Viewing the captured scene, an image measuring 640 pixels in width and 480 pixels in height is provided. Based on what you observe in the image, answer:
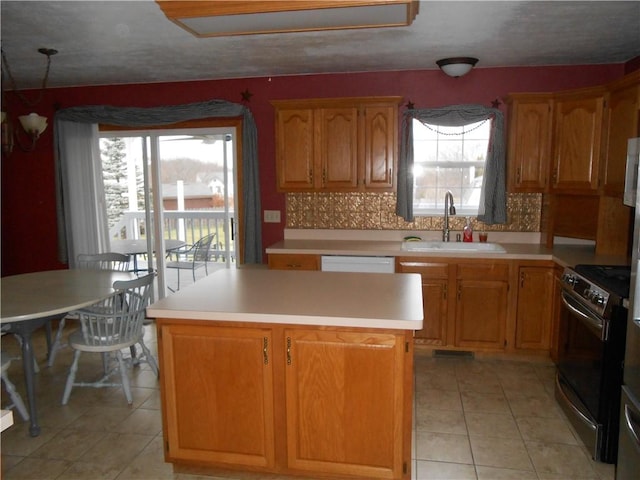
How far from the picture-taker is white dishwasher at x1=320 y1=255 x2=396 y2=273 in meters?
3.97

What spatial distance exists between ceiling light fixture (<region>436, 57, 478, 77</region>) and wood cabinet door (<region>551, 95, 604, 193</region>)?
0.71m

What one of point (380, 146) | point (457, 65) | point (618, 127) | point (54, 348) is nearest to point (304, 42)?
point (380, 146)

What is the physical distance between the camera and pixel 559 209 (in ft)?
13.5

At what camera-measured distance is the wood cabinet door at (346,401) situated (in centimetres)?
214

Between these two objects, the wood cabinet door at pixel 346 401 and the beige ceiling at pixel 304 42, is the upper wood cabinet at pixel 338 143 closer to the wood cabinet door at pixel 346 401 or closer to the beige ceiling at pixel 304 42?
the beige ceiling at pixel 304 42

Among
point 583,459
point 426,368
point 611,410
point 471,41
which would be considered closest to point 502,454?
point 583,459

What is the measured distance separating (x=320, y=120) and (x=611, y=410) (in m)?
2.86

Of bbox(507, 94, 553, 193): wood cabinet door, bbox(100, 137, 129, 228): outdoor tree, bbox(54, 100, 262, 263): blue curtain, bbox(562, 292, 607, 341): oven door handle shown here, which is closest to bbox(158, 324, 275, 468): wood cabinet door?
bbox(562, 292, 607, 341): oven door handle

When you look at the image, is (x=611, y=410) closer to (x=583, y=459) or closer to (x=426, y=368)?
(x=583, y=459)

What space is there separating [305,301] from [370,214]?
2329mm

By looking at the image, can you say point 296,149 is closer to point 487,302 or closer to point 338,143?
point 338,143

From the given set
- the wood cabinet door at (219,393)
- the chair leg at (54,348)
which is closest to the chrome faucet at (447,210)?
the wood cabinet door at (219,393)

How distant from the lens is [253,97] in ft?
15.1

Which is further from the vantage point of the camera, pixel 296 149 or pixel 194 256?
pixel 194 256
